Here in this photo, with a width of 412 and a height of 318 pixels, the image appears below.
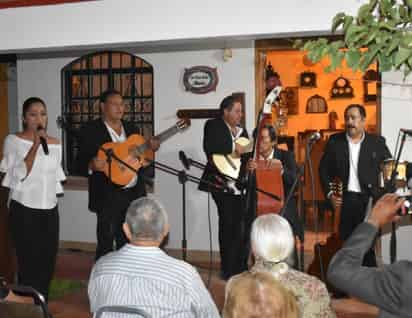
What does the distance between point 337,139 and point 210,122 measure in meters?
1.06

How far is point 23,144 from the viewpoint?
15.2 feet

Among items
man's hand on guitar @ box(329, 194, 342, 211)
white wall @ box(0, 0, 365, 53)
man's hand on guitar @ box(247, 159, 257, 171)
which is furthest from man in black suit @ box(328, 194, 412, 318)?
man's hand on guitar @ box(329, 194, 342, 211)

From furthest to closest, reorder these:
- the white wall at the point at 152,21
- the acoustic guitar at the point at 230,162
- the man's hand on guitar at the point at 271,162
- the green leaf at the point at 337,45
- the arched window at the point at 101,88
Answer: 1. the arched window at the point at 101,88
2. the acoustic guitar at the point at 230,162
3. the man's hand on guitar at the point at 271,162
4. the white wall at the point at 152,21
5. the green leaf at the point at 337,45

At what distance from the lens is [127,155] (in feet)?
17.6

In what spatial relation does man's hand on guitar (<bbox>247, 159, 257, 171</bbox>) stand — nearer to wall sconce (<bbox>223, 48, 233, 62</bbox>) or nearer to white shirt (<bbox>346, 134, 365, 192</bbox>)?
white shirt (<bbox>346, 134, 365, 192</bbox>)

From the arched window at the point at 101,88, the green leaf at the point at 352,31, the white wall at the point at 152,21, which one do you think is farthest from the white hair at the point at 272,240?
the arched window at the point at 101,88

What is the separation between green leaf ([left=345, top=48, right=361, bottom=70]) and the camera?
5.82 ft

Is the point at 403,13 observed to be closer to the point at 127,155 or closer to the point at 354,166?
the point at 354,166

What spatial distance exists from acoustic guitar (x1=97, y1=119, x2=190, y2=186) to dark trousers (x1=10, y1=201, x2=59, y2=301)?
68 centimetres

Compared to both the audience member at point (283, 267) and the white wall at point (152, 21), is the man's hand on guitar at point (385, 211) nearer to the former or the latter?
the audience member at point (283, 267)

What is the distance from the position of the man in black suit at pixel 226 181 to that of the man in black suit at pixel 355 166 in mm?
808

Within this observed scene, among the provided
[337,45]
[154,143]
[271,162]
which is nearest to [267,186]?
[271,162]

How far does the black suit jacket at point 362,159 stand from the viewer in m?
5.13

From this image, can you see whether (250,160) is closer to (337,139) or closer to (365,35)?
(337,139)
